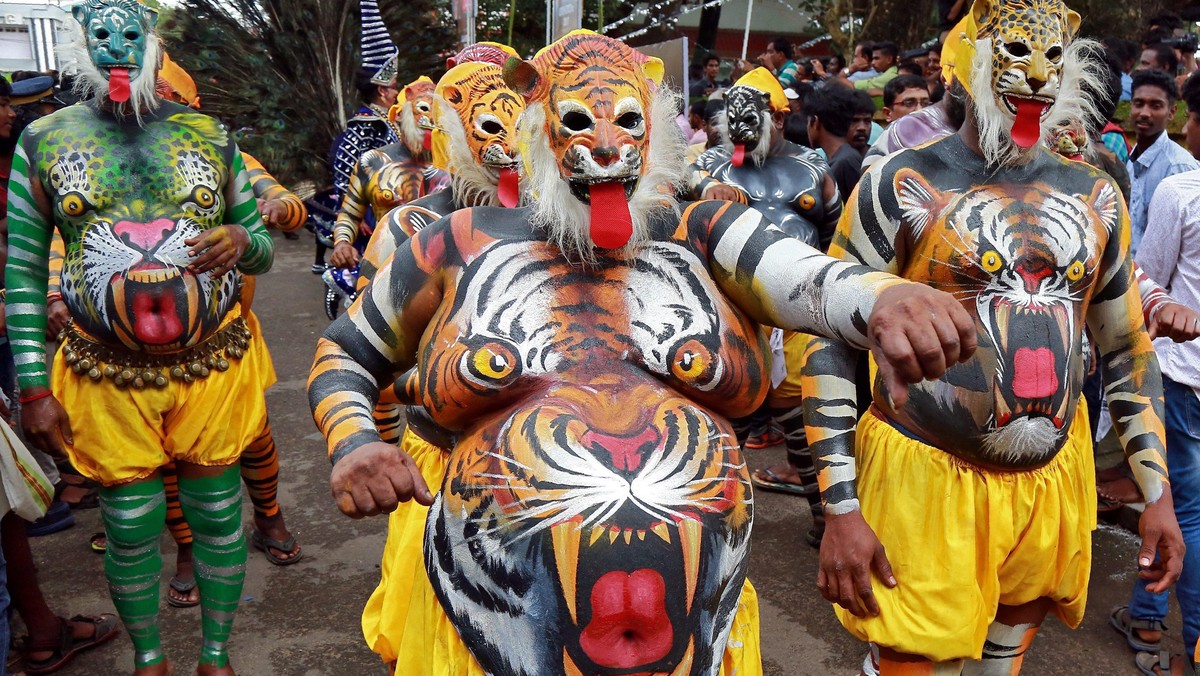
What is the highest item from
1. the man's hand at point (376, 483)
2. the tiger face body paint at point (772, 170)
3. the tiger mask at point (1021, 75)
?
the tiger mask at point (1021, 75)

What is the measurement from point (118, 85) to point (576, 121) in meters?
2.03

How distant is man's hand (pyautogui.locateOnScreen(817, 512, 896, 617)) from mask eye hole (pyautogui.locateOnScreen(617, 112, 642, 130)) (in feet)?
3.44

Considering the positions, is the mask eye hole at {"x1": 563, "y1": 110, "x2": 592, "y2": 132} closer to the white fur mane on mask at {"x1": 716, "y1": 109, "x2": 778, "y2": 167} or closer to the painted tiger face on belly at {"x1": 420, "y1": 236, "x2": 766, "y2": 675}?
the painted tiger face on belly at {"x1": 420, "y1": 236, "x2": 766, "y2": 675}

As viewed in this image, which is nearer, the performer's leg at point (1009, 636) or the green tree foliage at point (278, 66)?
the performer's leg at point (1009, 636)

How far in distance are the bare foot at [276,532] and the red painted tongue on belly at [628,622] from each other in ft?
10.5

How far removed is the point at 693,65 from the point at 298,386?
8975 millimetres

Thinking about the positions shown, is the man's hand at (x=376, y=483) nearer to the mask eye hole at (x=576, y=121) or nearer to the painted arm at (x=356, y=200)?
the mask eye hole at (x=576, y=121)

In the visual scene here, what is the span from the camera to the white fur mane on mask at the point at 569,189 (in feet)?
5.89

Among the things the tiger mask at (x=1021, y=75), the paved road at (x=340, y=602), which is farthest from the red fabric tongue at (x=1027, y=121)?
the paved road at (x=340, y=602)

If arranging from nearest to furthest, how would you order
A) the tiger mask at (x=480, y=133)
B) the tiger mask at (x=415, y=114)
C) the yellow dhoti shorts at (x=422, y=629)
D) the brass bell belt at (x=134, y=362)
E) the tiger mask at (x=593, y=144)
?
the tiger mask at (x=593, y=144) → the yellow dhoti shorts at (x=422, y=629) → the tiger mask at (x=480, y=133) → the brass bell belt at (x=134, y=362) → the tiger mask at (x=415, y=114)

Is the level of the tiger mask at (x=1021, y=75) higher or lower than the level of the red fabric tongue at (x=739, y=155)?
higher

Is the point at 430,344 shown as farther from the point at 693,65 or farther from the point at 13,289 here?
the point at 693,65

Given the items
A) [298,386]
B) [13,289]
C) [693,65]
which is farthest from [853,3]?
[13,289]

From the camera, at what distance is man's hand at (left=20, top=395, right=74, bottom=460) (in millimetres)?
3029
